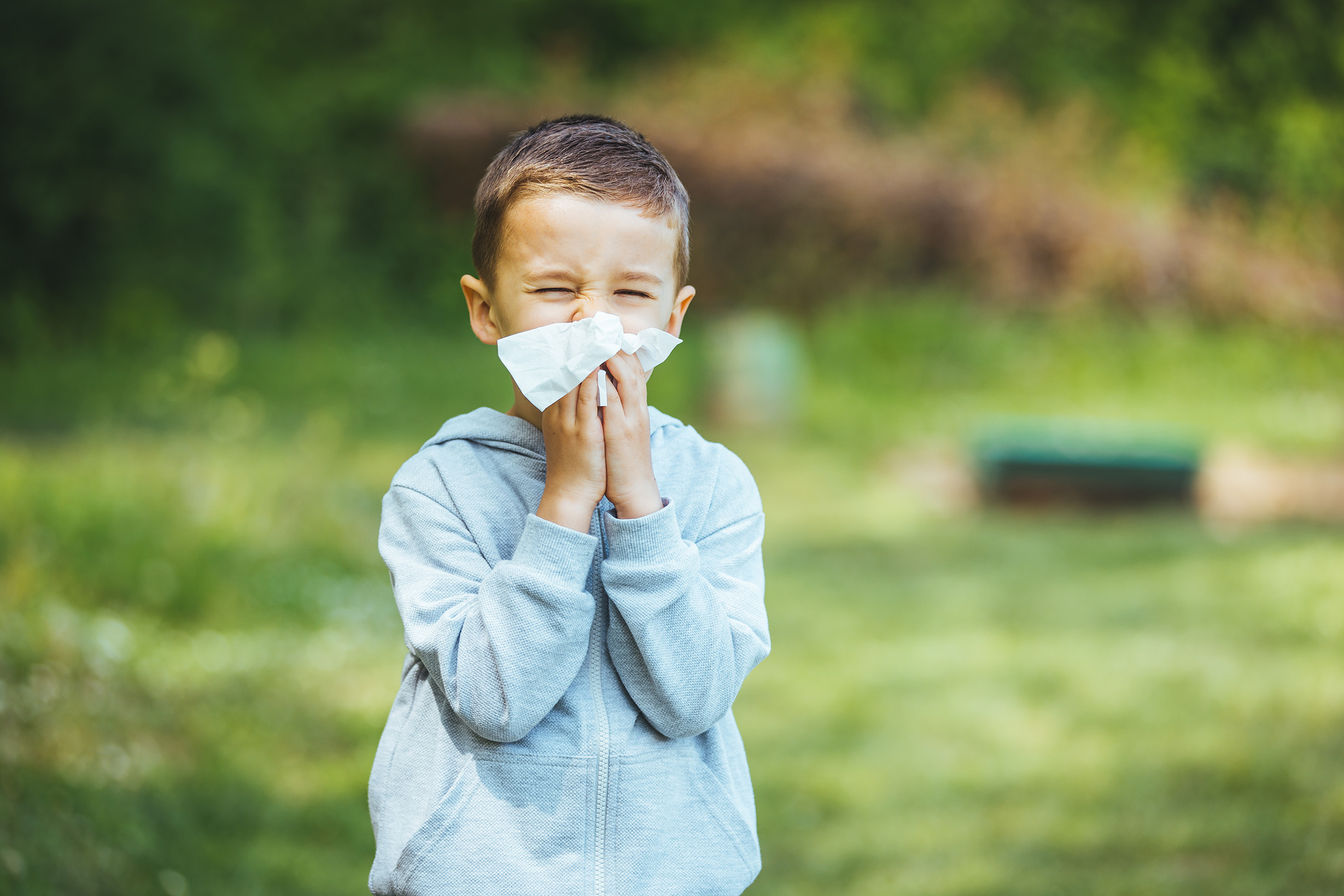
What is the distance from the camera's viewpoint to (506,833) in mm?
1576

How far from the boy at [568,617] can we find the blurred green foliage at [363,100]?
9.26m

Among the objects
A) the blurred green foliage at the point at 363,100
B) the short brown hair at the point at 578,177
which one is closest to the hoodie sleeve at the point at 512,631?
the short brown hair at the point at 578,177

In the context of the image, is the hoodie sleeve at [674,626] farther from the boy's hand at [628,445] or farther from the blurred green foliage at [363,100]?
the blurred green foliage at [363,100]

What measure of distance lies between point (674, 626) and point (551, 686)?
0.55ft

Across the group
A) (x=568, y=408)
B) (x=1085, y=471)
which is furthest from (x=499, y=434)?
(x=1085, y=471)

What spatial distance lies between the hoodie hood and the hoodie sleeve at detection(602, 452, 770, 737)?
0.20 m

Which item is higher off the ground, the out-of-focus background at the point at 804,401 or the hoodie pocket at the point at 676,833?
the out-of-focus background at the point at 804,401

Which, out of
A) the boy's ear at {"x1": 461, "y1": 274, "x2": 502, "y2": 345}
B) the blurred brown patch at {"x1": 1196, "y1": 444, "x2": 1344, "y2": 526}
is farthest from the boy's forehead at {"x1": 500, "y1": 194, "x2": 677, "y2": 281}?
the blurred brown patch at {"x1": 1196, "y1": 444, "x2": 1344, "y2": 526}

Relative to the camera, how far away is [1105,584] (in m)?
5.88

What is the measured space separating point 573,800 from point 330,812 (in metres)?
2.09

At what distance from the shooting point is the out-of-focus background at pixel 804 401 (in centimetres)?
360

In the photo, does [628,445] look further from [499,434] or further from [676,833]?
[676,833]

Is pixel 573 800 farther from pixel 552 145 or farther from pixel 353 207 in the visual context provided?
pixel 353 207

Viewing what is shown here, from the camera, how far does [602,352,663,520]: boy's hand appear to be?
1.56m
